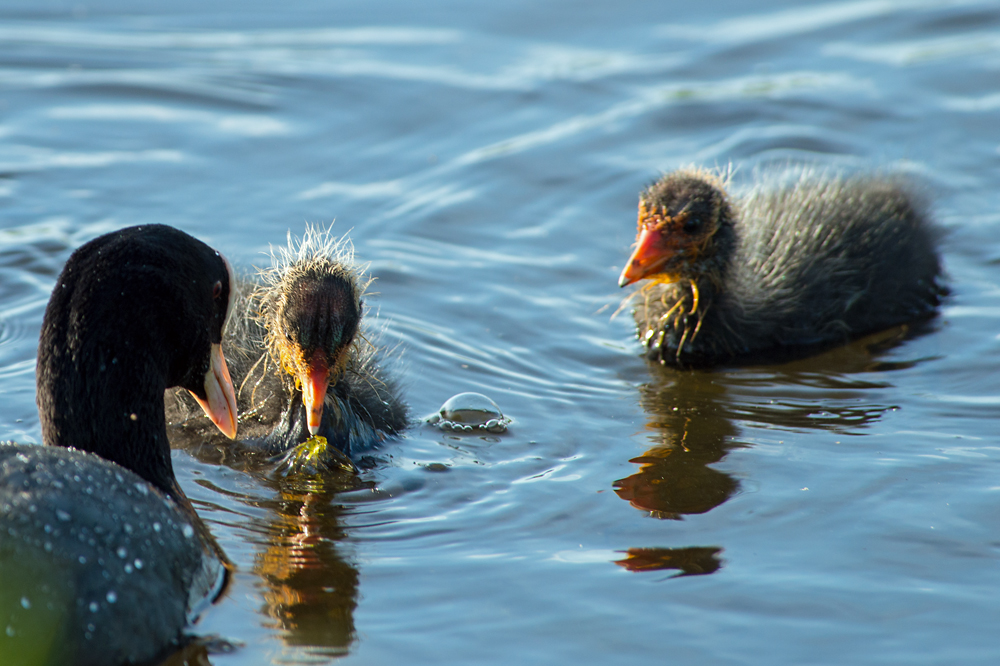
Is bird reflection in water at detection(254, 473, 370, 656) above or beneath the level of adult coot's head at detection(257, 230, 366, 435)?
beneath

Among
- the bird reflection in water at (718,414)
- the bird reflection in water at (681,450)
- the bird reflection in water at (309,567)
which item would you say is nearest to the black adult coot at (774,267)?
the bird reflection in water at (718,414)

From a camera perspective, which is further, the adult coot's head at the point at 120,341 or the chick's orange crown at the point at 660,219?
the chick's orange crown at the point at 660,219

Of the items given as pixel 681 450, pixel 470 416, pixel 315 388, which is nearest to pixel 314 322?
pixel 315 388

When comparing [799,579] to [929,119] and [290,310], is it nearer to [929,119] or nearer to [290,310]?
[290,310]

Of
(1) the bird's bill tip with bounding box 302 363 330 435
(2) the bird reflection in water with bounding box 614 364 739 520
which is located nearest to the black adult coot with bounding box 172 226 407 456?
(1) the bird's bill tip with bounding box 302 363 330 435

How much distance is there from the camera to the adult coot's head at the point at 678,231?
687 centimetres

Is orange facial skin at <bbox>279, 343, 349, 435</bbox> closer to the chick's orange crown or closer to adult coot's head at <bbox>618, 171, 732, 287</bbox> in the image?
adult coot's head at <bbox>618, 171, 732, 287</bbox>

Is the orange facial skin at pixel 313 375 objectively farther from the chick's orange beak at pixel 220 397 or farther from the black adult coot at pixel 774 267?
the black adult coot at pixel 774 267

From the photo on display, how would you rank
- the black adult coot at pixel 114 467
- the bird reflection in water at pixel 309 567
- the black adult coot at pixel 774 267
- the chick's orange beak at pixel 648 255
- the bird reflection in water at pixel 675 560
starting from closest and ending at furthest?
the black adult coot at pixel 114 467 → the bird reflection in water at pixel 309 567 → the bird reflection in water at pixel 675 560 → the chick's orange beak at pixel 648 255 → the black adult coot at pixel 774 267

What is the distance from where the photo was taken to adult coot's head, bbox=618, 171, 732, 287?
6871 mm

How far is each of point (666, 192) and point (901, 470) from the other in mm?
2184

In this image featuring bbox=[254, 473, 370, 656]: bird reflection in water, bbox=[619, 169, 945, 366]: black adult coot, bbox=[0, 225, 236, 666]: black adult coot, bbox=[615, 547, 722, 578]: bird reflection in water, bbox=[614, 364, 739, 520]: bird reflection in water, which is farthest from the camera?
bbox=[619, 169, 945, 366]: black adult coot

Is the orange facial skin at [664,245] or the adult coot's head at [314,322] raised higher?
the orange facial skin at [664,245]

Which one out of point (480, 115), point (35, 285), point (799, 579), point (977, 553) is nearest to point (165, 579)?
point (799, 579)
